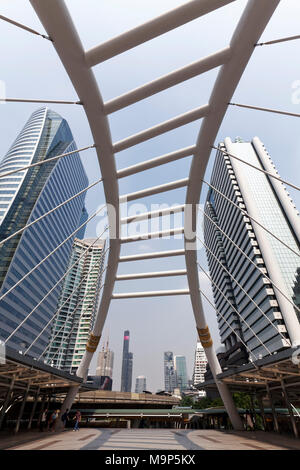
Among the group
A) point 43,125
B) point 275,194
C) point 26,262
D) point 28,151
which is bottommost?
point 26,262

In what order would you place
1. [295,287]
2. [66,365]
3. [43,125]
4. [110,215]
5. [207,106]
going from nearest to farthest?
[207,106], [110,215], [295,287], [66,365], [43,125]

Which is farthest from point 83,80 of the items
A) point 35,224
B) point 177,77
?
point 35,224

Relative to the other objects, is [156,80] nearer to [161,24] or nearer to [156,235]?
[161,24]

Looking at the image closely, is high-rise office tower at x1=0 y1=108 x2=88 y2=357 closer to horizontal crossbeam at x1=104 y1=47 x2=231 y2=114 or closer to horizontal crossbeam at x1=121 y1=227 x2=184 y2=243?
horizontal crossbeam at x1=121 y1=227 x2=184 y2=243

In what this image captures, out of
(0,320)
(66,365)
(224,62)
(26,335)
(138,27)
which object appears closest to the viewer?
(138,27)

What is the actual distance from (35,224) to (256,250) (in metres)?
68.5

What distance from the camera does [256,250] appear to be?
6712cm

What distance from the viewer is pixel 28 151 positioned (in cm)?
10762

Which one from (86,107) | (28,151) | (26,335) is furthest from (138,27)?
(28,151)

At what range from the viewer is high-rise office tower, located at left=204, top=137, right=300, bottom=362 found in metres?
60.7

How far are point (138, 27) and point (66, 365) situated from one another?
131537mm

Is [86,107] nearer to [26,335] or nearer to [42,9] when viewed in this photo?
[42,9]

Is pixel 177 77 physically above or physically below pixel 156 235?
below

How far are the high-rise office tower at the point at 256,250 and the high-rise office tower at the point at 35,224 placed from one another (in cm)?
5246
